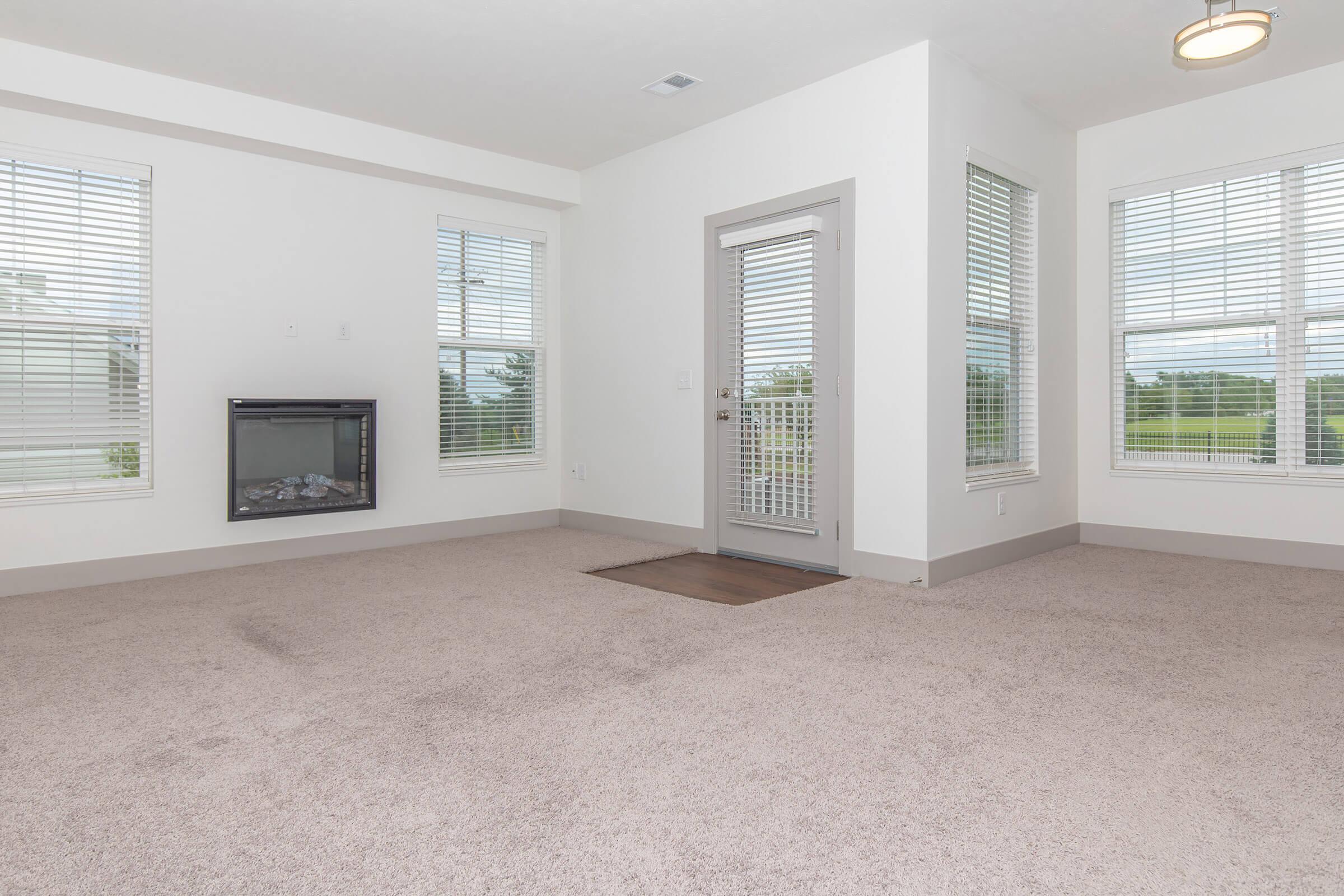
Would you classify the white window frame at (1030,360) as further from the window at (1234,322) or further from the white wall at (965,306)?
the window at (1234,322)

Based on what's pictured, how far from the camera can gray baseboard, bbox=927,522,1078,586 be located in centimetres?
387

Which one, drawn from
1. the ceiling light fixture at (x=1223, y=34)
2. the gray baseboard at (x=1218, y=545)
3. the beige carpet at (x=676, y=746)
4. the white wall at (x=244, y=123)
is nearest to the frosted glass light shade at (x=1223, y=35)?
the ceiling light fixture at (x=1223, y=34)

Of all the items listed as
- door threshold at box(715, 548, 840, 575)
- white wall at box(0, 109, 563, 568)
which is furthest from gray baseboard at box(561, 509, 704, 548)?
white wall at box(0, 109, 563, 568)

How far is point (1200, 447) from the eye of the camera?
4.60m

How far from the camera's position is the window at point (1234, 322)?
4.17 m

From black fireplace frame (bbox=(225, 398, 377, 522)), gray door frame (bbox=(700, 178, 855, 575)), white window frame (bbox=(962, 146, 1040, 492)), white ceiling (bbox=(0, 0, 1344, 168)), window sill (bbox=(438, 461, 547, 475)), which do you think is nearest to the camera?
white ceiling (bbox=(0, 0, 1344, 168))

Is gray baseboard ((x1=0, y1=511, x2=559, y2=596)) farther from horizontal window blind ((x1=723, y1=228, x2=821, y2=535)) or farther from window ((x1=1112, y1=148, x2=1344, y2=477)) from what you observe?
window ((x1=1112, y1=148, x2=1344, y2=477))

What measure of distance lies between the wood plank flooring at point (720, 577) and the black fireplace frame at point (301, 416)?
163cm

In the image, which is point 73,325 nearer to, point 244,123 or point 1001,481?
point 244,123

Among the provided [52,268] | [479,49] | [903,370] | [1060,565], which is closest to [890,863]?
[903,370]

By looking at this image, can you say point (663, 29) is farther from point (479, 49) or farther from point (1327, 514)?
point (1327, 514)

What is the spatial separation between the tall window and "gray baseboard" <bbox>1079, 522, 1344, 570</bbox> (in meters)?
0.82

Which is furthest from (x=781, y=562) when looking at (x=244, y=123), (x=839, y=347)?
(x=244, y=123)

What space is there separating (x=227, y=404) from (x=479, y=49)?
7.72ft
